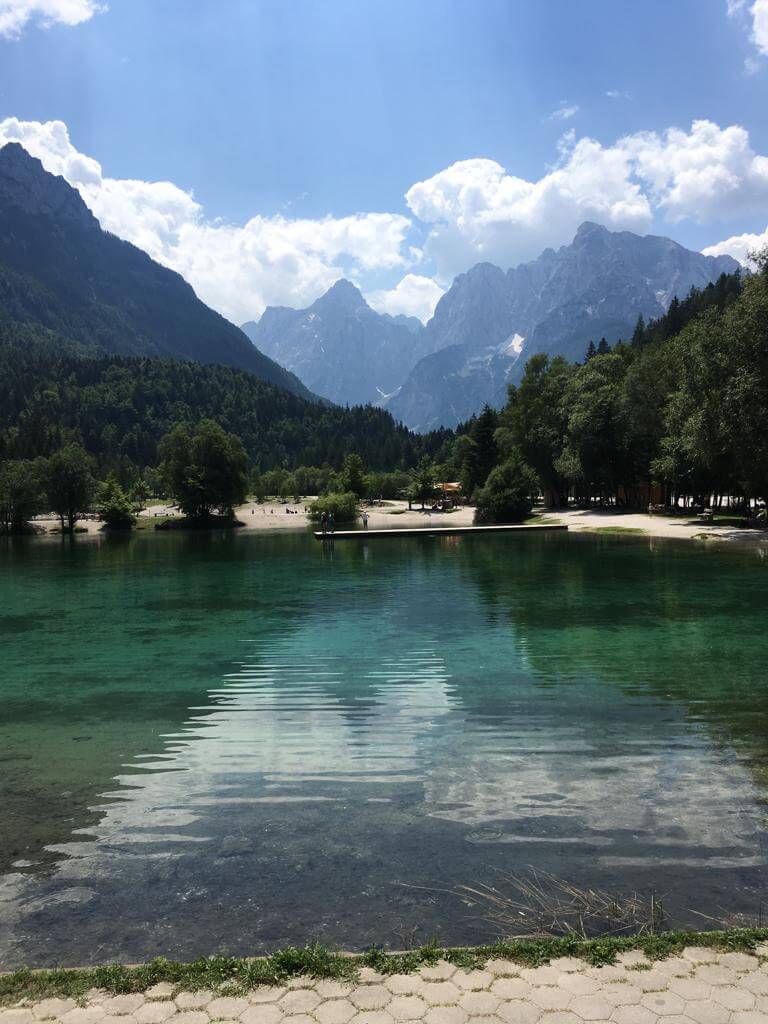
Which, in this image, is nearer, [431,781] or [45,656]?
[431,781]

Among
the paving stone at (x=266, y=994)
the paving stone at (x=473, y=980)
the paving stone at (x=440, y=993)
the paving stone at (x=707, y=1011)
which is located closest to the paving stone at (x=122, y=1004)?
the paving stone at (x=266, y=994)

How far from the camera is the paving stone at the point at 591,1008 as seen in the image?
439cm

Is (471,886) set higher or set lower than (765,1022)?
lower

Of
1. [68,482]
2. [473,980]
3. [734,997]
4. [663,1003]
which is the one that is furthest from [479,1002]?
[68,482]

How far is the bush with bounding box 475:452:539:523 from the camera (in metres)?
80.7

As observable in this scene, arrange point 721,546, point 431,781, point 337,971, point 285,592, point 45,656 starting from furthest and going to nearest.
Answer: point 721,546 < point 285,592 < point 45,656 < point 431,781 < point 337,971

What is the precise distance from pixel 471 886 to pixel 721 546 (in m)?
46.9

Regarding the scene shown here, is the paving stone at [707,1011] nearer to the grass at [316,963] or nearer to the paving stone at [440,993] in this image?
the grass at [316,963]

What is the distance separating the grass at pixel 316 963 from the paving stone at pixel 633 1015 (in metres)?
0.56

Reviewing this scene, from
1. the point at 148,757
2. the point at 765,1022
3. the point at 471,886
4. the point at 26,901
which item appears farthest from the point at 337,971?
the point at 148,757

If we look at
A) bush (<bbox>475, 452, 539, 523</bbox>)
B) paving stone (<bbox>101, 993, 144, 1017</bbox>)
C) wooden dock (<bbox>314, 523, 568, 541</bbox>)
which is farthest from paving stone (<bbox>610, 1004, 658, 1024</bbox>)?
bush (<bbox>475, 452, 539, 523</bbox>)

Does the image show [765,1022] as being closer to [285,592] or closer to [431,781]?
[431,781]

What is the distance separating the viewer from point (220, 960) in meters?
5.20

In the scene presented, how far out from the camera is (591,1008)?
14.7 ft
